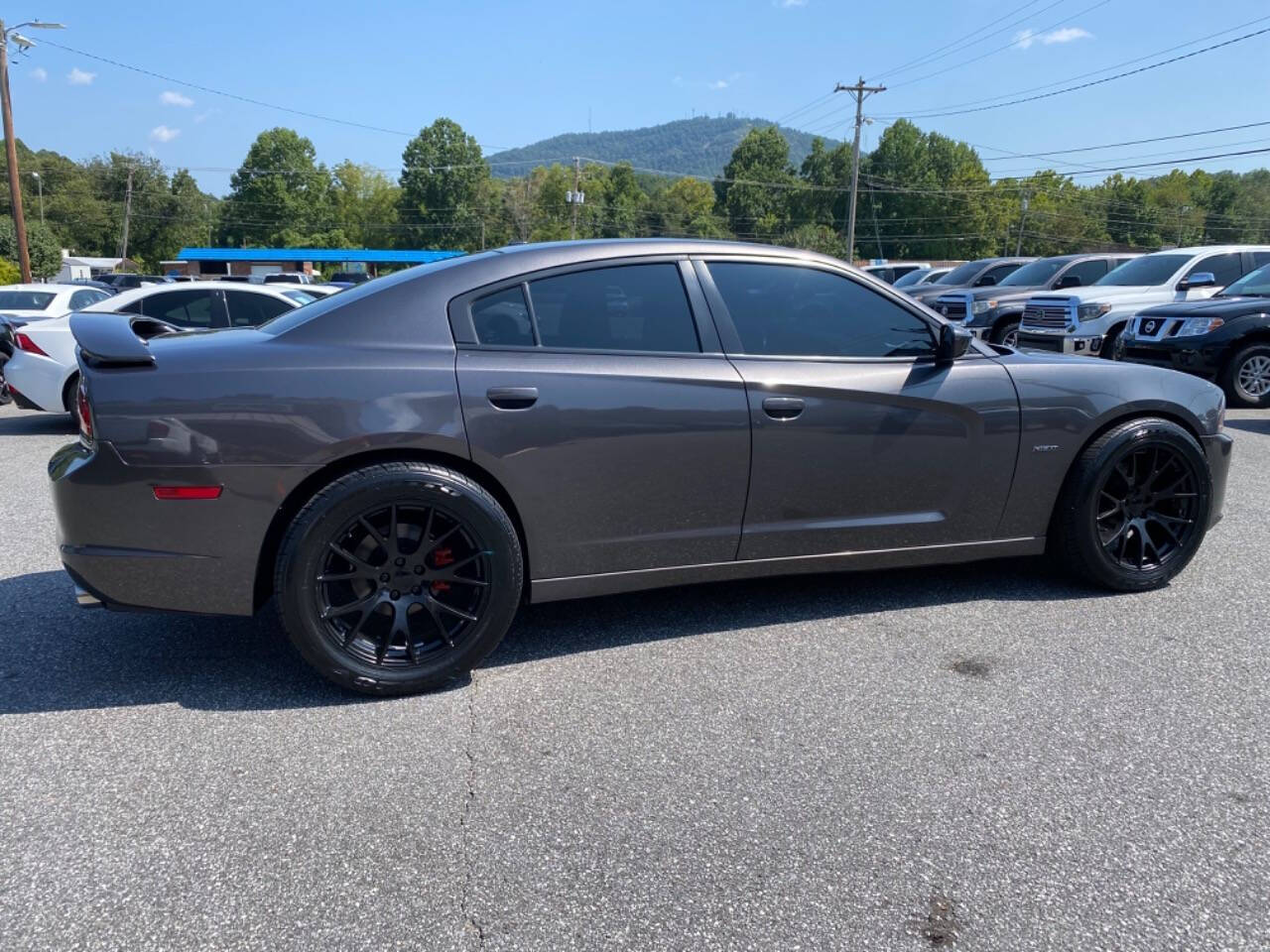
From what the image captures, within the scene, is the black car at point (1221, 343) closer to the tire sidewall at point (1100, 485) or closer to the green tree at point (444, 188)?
the tire sidewall at point (1100, 485)

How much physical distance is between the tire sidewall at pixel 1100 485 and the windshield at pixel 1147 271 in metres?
10.7

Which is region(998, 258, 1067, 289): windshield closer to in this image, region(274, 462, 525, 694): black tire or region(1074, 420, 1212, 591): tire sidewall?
region(1074, 420, 1212, 591): tire sidewall

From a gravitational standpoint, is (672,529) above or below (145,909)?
above

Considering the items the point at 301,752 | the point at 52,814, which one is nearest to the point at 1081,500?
the point at 301,752

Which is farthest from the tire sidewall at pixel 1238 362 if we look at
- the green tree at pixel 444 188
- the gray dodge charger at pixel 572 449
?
the green tree at pixel 444 188

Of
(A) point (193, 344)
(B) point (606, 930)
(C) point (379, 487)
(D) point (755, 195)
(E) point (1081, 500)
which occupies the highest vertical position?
(D) point (755, 195)

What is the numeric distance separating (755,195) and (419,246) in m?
39.1

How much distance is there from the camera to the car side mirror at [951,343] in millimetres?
3900

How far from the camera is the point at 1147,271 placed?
544 inches

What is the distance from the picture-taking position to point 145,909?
223 cm

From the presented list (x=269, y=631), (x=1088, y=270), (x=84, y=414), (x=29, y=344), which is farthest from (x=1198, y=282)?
(x=29, y=344)

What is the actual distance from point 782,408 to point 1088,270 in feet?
A: 51.9

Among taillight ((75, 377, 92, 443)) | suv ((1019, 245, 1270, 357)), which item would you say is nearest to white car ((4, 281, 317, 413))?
taillight ((75, 377, 92, 443))

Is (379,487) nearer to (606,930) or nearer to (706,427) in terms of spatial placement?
(706,427)
